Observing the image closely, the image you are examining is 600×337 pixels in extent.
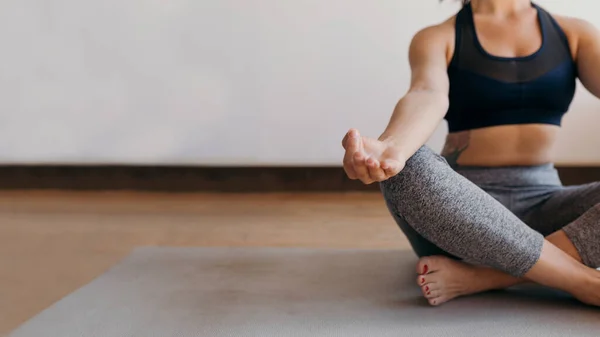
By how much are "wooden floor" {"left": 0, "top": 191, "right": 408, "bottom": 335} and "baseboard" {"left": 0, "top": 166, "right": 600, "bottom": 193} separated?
0.25 feet

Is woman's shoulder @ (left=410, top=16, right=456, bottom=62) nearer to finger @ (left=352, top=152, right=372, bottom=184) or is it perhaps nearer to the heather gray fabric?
the heather gray fabric

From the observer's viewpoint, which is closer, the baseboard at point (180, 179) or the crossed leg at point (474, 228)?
the crossed leg at point (474, 228)

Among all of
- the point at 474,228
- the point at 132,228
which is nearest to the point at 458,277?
the point at 474,228

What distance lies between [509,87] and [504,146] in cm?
12

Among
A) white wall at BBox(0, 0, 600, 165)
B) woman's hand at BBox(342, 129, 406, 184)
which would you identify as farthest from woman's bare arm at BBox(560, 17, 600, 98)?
white wall at BBox(0, 0, 600, 165)

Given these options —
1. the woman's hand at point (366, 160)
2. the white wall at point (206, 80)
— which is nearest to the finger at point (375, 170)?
the woman's hand at point (366, 160)

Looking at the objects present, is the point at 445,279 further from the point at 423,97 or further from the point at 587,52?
the point at 587,52

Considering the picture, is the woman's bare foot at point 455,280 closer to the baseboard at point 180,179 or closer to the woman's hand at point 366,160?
the woman's hand at point 366,160

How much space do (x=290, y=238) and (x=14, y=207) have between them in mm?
1137

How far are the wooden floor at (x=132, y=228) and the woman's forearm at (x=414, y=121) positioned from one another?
68 cm

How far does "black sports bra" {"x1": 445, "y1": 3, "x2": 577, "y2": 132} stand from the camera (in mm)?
1152

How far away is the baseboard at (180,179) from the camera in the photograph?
2.38 m

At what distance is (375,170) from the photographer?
31.1 inches

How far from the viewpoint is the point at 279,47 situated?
2180mm
